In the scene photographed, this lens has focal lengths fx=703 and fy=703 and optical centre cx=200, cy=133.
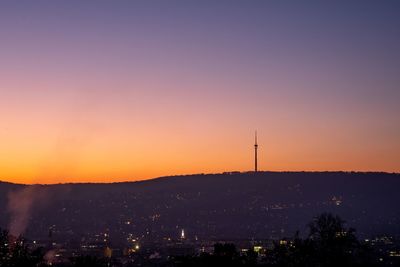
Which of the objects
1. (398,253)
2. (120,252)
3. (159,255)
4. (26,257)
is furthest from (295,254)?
(120,252)

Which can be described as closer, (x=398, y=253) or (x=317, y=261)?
(x=317, y=261)

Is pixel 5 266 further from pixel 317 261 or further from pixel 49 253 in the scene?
pixel 49 253

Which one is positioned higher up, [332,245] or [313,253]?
[332,245]

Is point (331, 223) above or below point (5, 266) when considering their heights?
above

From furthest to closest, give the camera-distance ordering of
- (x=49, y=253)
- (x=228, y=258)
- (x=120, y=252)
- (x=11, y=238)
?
(x=120, y=252) → (x=49, y=253) → (x=11, y=238) → (x=228, y=258)

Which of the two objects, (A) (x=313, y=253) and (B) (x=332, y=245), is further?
(A) (x=313, y=253)

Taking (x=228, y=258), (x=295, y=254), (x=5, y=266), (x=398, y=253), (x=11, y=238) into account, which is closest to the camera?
(x=228, y=258)

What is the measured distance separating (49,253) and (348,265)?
105m

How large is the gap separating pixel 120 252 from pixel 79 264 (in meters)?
114

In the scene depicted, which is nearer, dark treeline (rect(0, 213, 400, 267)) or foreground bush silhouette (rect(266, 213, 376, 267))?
dark treeline (rect(0, 213, 400, 267))

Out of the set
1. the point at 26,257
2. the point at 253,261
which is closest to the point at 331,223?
the point at 253,261

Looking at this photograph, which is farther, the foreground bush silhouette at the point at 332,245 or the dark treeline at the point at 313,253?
the foreground bush silhouette at the point at 332,245

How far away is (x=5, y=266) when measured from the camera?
170ft

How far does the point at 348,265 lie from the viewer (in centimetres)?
5059
